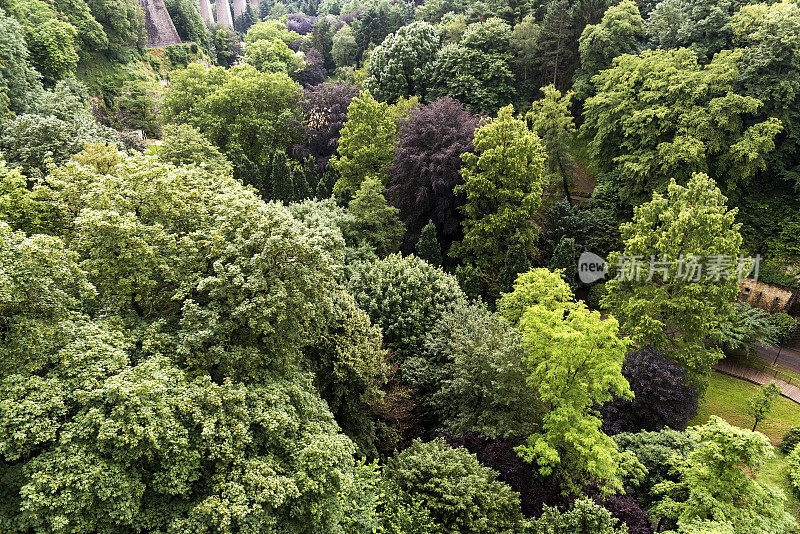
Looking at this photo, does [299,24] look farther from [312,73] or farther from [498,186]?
[498,186]

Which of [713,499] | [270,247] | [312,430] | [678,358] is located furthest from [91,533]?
[678,358]

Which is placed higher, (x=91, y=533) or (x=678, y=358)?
(x=91, y=533)

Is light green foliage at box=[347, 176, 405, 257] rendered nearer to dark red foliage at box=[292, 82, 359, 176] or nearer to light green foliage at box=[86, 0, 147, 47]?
dark red foliage at box=[292, 82, 359, 176]

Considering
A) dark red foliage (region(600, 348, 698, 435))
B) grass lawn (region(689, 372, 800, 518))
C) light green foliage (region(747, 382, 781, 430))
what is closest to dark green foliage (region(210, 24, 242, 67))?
dark red foliage (region(600, 348, 698, 435))

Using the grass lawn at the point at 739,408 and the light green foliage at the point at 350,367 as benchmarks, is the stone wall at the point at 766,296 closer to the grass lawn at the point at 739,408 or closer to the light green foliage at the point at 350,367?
the grass lawn at the point at 739,408

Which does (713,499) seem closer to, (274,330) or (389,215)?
(274,330)
